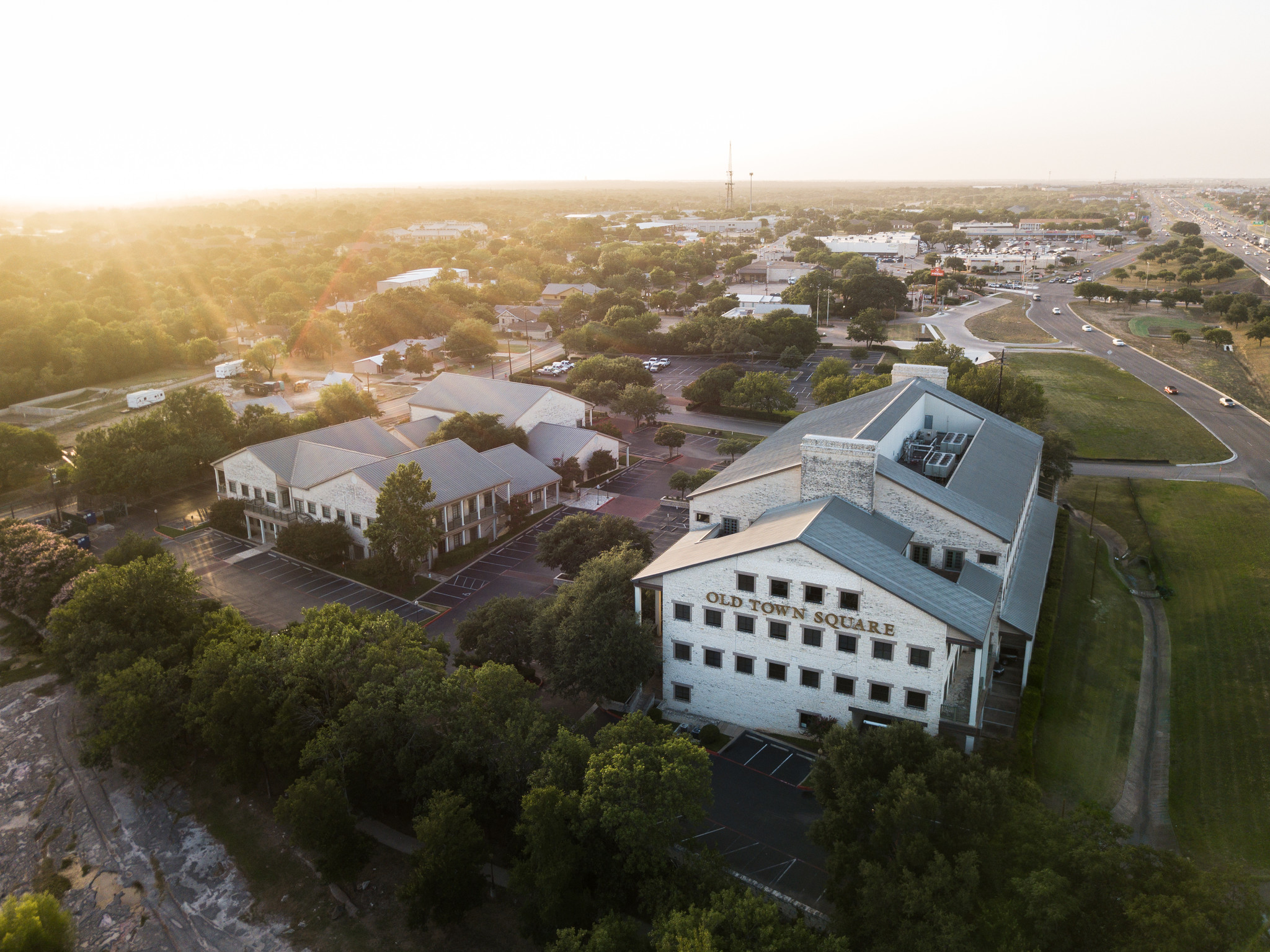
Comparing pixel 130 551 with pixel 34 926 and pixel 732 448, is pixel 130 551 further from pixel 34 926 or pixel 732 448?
pixel 732 448

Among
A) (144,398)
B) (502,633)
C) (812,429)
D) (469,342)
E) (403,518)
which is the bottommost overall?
(144,398)

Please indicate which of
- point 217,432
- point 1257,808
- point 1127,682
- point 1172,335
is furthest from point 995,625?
point 1172,335


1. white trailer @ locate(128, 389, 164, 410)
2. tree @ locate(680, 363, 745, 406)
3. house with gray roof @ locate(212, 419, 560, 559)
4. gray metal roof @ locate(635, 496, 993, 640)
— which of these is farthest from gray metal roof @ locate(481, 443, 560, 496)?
white trailer @ locate(128, 389, 164, 410)

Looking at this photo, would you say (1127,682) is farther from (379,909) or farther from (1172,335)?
(1172,335)

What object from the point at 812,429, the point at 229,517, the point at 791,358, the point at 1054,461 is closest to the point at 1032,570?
the point at 812,429

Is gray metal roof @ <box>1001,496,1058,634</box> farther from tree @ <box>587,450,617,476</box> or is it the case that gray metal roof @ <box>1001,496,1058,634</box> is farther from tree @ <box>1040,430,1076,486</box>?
tree @ <box>587,450,617,476</box>
